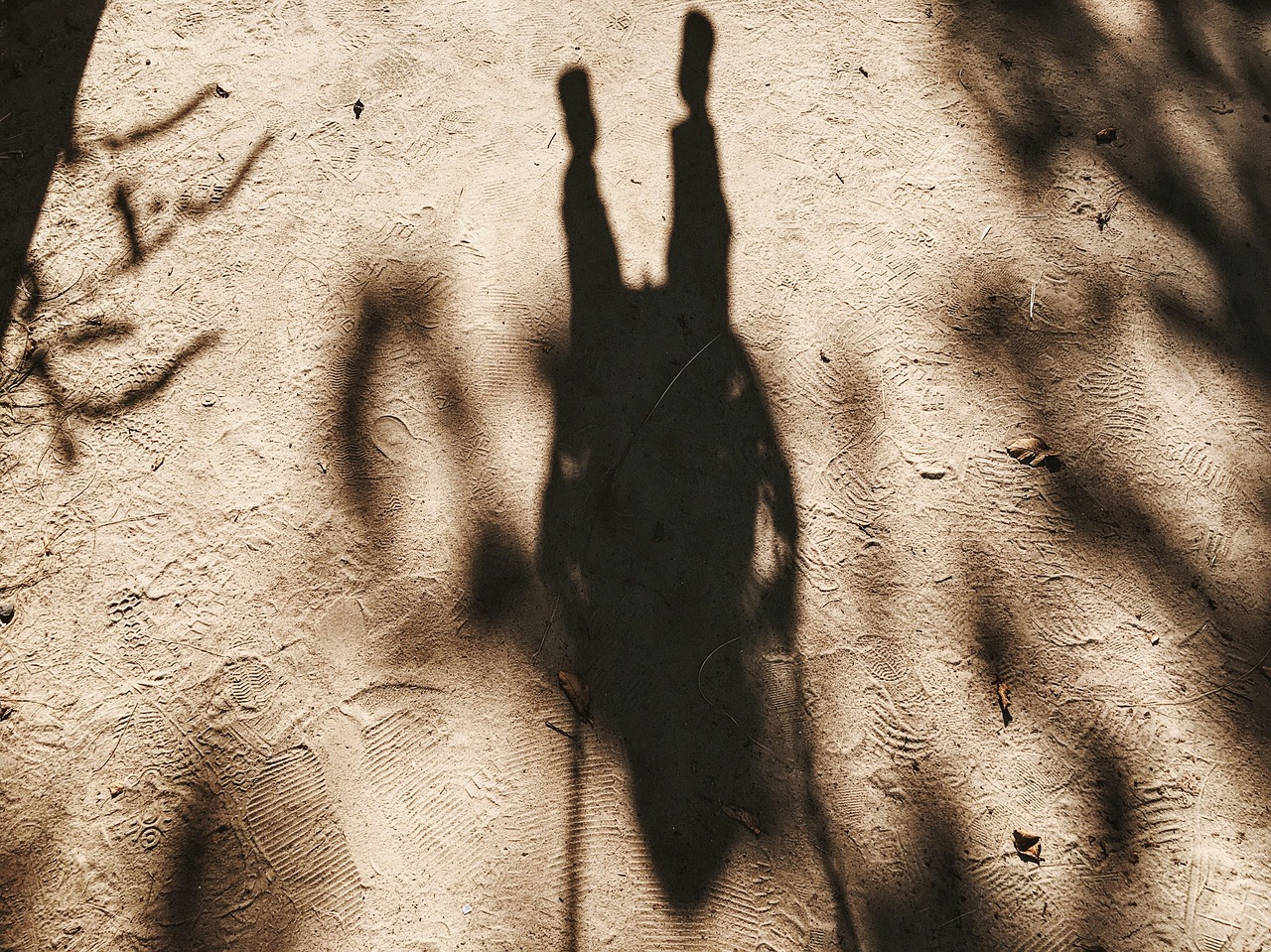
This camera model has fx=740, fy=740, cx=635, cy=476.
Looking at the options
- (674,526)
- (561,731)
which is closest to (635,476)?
(674,526)

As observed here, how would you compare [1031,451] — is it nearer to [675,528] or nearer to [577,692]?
[675,528]

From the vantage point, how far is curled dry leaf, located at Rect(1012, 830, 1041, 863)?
2461 mm

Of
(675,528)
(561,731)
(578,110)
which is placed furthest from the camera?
(578,110)

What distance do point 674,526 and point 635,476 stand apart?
25 cm

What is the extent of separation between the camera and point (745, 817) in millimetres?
2508

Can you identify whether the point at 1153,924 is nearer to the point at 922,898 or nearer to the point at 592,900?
the point at 922,898

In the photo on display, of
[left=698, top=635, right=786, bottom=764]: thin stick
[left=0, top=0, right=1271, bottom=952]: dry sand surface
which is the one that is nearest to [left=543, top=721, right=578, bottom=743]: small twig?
[left=0, top=0, right=1271, bottom=952]: dry sand surface

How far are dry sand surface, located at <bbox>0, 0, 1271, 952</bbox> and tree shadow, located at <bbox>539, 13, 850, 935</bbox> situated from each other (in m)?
0.02

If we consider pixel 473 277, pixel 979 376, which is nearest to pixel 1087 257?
pixel 979 376

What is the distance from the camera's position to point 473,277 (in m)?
3.18

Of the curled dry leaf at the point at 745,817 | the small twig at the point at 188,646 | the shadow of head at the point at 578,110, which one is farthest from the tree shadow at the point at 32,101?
the curled dry leaf at the point at 745,817

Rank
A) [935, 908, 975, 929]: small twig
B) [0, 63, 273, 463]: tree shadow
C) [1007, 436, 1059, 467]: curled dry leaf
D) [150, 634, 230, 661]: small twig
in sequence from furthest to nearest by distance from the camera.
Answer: [0, 63, 273, 463]: tree shadow
[1007, 436, 1059, 467]: curled dry leaf
[150, 634, 230, 661]: small twig
[935, 908, 975, 929]: small twig

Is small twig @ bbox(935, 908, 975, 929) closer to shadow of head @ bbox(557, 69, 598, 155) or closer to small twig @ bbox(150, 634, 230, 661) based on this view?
small twig @ bbox(150, 634, 230, 661)

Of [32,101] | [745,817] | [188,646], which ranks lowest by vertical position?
[745,817]
